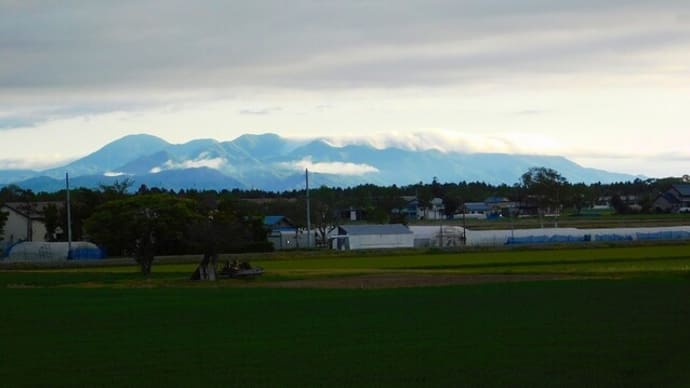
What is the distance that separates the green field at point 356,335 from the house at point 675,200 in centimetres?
12756

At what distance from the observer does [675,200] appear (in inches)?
6757

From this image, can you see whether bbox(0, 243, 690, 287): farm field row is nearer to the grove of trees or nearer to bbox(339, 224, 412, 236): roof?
the grove of trees

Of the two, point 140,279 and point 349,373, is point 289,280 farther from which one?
point 349,373

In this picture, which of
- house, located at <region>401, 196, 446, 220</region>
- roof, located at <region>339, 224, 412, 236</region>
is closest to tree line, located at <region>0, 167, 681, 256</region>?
house, located at <region>401, 196, 446, 220</region>

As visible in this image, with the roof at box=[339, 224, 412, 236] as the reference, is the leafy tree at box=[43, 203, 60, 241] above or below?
above

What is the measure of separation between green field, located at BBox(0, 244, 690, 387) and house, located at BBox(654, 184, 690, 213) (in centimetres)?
12756

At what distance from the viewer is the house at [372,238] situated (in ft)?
338

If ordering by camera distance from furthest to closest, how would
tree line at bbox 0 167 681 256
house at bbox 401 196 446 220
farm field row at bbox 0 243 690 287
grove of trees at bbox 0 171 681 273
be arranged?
house at bbox 401 196 446 220 < tree line at bbox 0 167 681 256 < grove of trees at bbox 0 171 681 273 < farm field row at bbox 0 243 690 287

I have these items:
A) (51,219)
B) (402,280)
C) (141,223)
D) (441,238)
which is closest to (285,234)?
(441,238)

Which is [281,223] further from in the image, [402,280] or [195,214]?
[402,280]

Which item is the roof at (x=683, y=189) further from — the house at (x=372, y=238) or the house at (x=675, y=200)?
the house at (x=372, y=238)

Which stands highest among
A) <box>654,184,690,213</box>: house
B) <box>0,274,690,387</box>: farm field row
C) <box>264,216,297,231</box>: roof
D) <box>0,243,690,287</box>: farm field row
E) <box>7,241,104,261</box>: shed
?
<box>654,184,690,213</box>: house

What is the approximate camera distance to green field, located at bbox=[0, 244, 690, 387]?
17172 millimetres

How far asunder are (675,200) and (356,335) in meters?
A: 157
